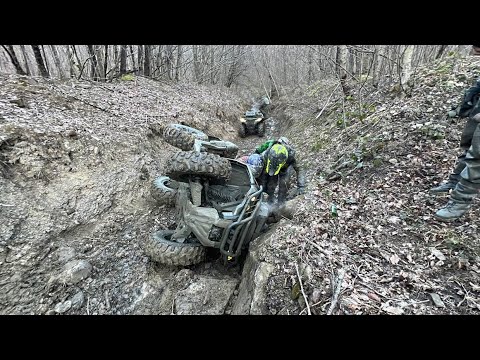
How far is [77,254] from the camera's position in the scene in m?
4.00

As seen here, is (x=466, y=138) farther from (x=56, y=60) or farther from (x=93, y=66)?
(x=93, y=66)

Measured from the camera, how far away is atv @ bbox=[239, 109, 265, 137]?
43.4ft

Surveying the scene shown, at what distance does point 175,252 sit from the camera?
12.3ft

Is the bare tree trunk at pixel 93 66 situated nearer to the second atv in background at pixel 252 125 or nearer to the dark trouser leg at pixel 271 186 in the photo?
the second atv in background at pixel 252 125

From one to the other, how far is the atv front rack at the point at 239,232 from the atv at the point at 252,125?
32.4 feet

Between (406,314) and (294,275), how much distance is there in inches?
43.7

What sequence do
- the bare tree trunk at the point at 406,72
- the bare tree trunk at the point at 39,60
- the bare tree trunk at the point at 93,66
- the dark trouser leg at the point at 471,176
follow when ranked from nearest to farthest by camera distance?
the dark trouser leg at the point at 471,176
the bare tree trunk at the point at 406,72
the bare tree trunk at the point at 39,60
the bare tree trunk at the point at 93,66

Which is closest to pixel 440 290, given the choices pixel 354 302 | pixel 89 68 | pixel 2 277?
pixel 354 302

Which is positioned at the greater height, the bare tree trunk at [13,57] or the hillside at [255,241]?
the bare tree trunk at [13,57]

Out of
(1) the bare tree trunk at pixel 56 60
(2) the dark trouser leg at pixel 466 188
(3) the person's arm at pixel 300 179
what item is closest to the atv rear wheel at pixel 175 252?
(3) the person's arm at pixel 300 179

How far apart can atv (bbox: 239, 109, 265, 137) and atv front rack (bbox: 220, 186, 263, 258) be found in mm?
9870

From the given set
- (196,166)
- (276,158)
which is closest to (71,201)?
(196,166)

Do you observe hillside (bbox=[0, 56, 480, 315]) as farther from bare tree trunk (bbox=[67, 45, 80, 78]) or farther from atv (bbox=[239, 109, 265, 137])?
atv (bbox=[239, 109, 265, 137])

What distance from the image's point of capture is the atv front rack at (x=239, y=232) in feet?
11.7
